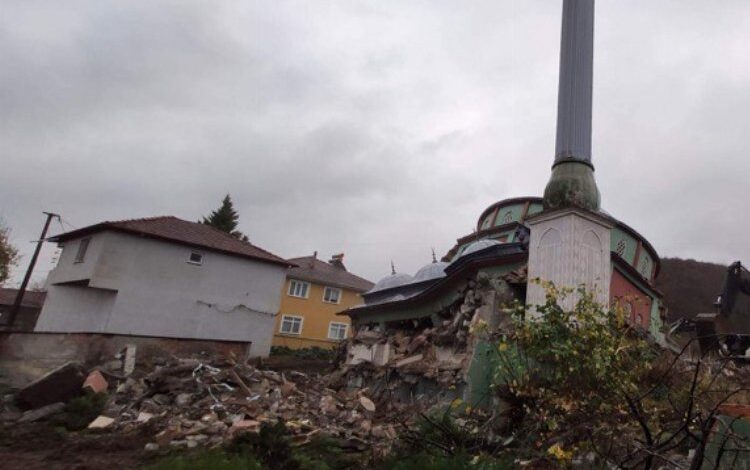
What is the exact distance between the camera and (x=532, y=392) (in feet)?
21.1

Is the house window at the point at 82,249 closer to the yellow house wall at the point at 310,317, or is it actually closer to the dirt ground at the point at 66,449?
the yellow house wall at the point at 310,317

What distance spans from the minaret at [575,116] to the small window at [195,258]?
745 inches

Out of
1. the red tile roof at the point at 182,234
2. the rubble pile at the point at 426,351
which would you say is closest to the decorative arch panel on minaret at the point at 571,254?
the rubble pile at the point at 426,351

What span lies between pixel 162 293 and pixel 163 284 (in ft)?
1.41

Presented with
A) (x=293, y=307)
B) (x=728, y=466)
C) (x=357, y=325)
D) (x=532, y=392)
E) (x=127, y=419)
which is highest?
(x=293, y=307)

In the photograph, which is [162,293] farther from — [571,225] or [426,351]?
[571,225]

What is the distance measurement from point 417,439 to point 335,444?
2.43 m

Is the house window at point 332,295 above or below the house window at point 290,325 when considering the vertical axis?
above

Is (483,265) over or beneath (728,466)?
over

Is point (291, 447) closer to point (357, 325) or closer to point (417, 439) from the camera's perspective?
point (417, 439)

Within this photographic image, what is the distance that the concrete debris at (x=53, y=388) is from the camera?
10.6m

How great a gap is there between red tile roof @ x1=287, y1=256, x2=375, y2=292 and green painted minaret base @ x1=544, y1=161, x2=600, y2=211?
2600cm

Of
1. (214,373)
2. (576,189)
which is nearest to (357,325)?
(214,373)

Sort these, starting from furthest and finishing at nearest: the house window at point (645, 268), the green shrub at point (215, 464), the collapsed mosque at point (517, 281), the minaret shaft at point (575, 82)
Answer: the house window at point (645, 268)
the minaret shaft at point (575, 82)
the collapsed mosque at point (517, 281)
the green shrub at point (215, 464)
